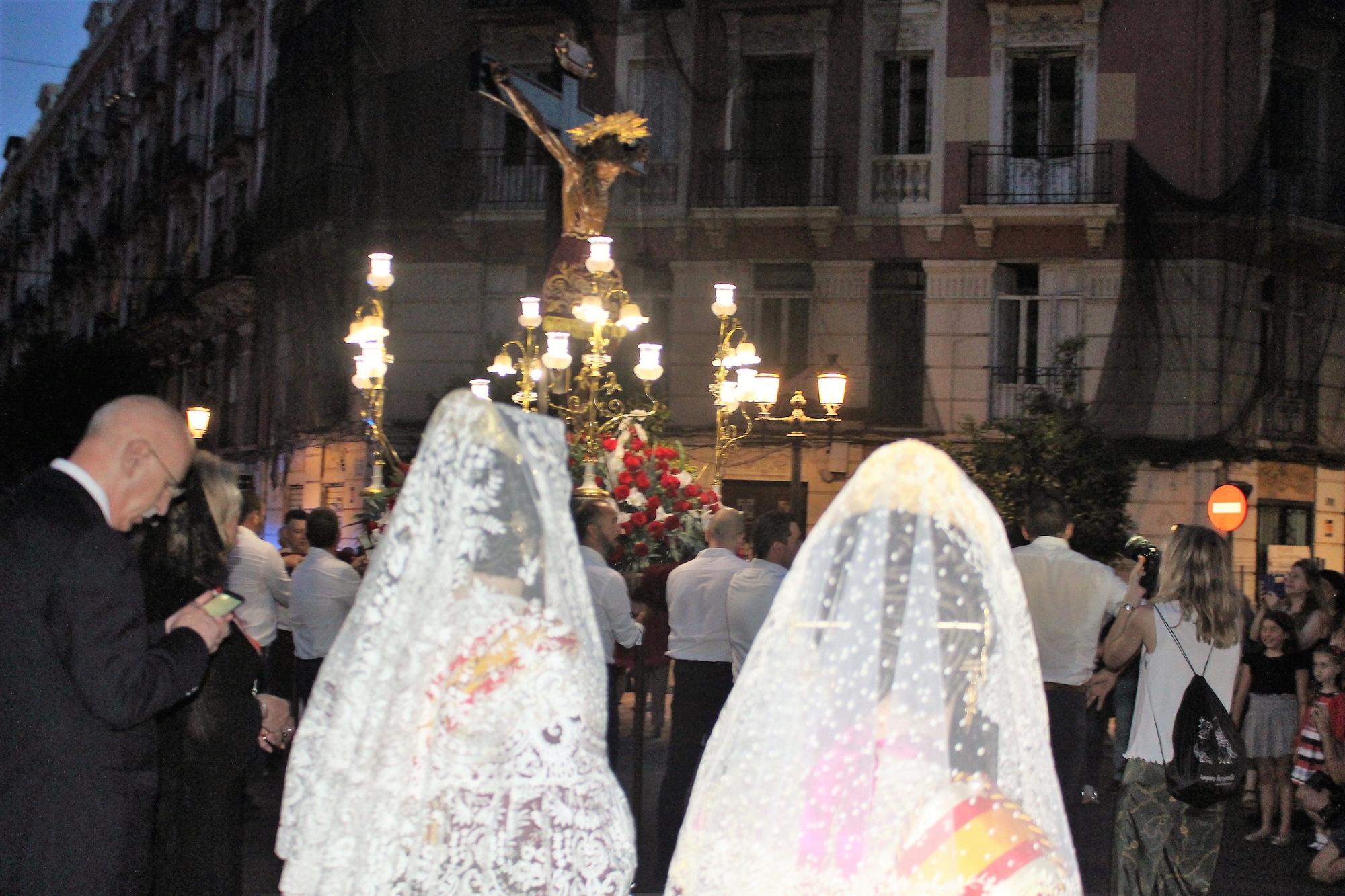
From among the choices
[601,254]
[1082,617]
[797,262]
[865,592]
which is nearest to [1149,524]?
[797,262]

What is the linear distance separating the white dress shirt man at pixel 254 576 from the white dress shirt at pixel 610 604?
1419mm

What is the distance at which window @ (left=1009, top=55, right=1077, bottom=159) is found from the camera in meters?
19.1

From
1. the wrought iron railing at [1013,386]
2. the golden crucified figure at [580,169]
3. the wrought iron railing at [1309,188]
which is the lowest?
the wrought iron railing at [1013,386]

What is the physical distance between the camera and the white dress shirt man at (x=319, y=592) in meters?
7.87

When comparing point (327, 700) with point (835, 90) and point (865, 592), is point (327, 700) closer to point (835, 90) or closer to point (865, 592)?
point (865, 592)

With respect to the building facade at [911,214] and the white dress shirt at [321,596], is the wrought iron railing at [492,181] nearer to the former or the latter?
the building facade at [911,214]

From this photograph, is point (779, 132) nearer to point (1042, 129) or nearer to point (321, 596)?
point (1042, 129)

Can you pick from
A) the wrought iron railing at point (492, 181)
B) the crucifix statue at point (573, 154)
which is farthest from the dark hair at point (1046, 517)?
the wrought iron railing at point (492, 181)

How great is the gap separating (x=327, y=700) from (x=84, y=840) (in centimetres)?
61

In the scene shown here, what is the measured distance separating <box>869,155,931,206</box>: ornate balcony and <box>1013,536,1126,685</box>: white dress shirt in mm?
13753

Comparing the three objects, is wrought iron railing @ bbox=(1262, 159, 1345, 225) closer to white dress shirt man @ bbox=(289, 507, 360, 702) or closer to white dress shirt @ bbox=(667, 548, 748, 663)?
white dress shirt @ bbox=(667, 548, 748, 663)

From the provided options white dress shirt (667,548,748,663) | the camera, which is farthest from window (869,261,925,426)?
white dress shirt (667,548,748,663)

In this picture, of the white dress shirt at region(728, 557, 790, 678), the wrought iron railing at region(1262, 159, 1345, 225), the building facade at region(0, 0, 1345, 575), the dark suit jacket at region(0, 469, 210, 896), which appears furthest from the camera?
the wrought iron railing at region(1262, 159, 1345, 225)

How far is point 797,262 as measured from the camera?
19578 millimetres
